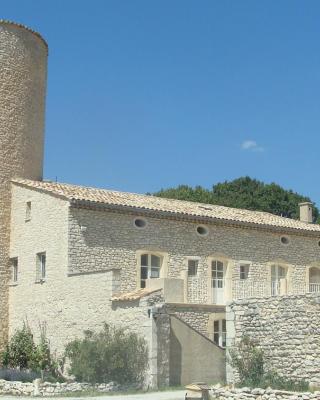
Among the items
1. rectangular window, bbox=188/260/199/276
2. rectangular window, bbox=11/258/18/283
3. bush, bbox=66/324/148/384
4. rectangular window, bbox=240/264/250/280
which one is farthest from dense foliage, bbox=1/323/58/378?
rectangular window, bbox=240/264/250/280

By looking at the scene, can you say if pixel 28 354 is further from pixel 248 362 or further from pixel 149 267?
pixel 248 362

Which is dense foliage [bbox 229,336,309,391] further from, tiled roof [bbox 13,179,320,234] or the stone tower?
the stone tower

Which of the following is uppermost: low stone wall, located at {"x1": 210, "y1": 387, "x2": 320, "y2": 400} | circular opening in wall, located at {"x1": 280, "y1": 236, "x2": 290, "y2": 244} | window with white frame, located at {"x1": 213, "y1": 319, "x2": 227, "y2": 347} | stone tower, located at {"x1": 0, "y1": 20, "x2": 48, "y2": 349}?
stone tower, located at {"x1": 0, "y1": 20, "x2": 48, "y2": 349}

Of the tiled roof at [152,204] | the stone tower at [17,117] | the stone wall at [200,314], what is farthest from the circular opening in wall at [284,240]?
the stone tower at [17,117]

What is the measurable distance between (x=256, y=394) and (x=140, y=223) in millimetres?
10571

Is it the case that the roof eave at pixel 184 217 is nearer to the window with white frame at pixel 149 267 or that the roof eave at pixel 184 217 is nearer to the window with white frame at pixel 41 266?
the window with white frame at pixel 149 267

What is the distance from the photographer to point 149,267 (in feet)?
86.0

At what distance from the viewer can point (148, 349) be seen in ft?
67.9

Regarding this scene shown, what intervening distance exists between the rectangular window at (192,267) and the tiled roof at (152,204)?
1757 mm

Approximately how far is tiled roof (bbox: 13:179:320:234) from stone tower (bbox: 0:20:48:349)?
97cm

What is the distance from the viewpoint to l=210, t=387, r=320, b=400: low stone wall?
15.8 meters

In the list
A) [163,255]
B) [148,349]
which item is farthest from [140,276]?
[148,349]

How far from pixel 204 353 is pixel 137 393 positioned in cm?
297

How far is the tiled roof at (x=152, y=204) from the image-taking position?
83.3 feet
